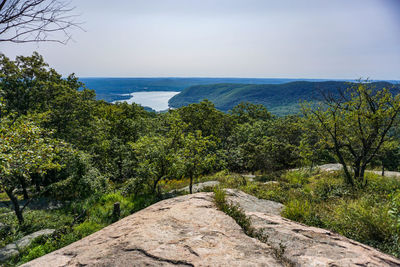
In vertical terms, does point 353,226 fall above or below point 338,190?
above

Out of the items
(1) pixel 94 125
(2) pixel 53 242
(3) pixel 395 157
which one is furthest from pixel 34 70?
(3) pixel 395 157

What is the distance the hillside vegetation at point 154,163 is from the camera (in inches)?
257

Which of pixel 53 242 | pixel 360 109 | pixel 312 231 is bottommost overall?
pixel 53 242

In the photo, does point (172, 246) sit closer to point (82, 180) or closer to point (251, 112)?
point (82, 180)

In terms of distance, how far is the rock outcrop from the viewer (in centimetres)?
317

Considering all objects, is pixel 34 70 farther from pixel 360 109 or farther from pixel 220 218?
pixel 360 109

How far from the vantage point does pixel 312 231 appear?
4.53 metres

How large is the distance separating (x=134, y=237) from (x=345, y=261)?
3.93 m

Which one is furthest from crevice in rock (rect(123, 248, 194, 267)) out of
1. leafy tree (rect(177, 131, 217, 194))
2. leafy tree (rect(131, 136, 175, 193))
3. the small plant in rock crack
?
leafy tree (rect(131, 136, 175, 193))

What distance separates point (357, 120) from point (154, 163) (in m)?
13.9

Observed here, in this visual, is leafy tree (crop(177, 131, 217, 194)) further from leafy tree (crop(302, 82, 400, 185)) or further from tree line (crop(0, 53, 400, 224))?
leafy tree (crop(302, 82, 400, 185))

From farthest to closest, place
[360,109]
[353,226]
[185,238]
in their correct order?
[360,109] → [353,226] → [185,238]

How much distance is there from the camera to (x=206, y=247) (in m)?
3.44

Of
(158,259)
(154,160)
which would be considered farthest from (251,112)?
(158,259)
